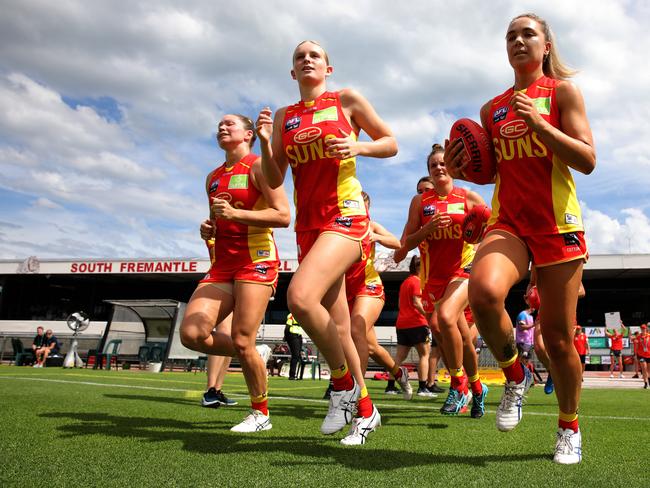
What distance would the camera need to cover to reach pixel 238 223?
4754mm

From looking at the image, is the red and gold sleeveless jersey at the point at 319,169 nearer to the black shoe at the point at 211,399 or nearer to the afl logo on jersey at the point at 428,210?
the afl logo on jersey at the point at 428,210

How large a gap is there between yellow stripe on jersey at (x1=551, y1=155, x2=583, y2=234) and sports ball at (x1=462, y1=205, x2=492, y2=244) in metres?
1.69

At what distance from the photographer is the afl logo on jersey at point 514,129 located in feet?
10.8

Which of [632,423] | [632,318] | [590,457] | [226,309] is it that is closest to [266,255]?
[226,309]

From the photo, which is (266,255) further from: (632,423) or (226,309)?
(632,423)

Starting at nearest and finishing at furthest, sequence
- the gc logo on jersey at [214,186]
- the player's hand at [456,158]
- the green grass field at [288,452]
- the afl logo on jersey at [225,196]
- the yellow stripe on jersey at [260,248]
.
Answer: the green grass field at [288,452] < the player's hand at [456,158] < the yellow stripe on jersey at [260,248] < the afl logo on jersey at [225,196] < the gc logo on jersey at [214,186]

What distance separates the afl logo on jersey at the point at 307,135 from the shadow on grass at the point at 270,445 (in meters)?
2.05

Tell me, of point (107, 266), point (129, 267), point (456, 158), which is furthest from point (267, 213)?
point (107, 266)

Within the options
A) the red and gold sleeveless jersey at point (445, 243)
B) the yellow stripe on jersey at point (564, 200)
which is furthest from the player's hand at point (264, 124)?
the red and gold sleeveless jersey at point (445, 243)

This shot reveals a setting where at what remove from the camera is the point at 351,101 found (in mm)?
4094

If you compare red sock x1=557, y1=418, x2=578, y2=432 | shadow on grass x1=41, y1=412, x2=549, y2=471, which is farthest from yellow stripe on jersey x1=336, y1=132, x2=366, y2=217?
red sock x1=557, y1=418, x2=578, y2=432

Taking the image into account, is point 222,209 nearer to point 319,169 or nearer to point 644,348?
→ point 319,169

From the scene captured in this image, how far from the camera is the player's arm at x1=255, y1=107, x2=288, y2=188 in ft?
13.0

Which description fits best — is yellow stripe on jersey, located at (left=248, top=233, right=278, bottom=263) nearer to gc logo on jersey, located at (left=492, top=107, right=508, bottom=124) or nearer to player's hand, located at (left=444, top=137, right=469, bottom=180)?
player's hand, located at (left=444, top=137, right=469, bottom=180)
